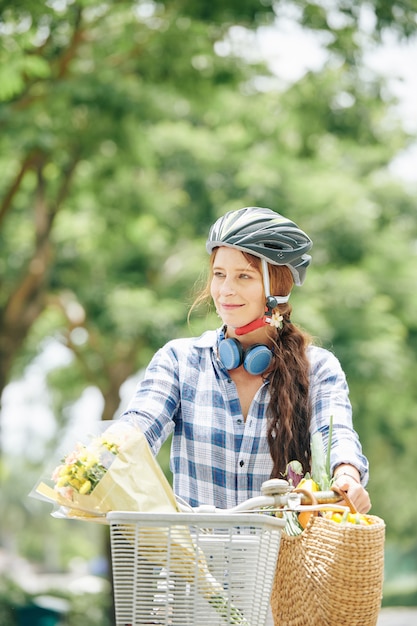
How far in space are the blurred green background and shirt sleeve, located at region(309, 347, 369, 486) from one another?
679cm

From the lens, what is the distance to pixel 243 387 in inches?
142

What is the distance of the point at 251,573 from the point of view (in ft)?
8.79

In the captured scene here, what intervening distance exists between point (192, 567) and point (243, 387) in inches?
40.2

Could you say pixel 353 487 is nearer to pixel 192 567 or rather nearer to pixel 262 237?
pixel 192 567

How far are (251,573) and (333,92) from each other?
1193 cm

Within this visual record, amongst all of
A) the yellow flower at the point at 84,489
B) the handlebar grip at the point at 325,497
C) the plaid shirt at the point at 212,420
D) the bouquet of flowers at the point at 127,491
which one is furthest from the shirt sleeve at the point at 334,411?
the yellow flower at the point at 84,489

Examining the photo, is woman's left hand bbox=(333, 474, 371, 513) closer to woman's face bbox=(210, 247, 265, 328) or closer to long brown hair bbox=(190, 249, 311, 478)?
long brown hair bbox=(190, 249, 311, 478)

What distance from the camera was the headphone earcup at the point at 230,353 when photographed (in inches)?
140

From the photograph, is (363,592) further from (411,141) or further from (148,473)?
(411,141)

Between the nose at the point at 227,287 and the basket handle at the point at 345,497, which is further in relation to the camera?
the nose at the point at 227,287

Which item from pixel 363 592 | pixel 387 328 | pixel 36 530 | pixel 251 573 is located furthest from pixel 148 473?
pixel 36 530

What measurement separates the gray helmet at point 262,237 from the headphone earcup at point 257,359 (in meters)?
0.28

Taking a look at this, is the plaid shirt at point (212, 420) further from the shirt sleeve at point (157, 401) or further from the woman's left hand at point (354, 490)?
the woman's left hand at point (354, 490)

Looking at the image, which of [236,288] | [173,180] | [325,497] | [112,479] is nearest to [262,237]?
[236,288]
